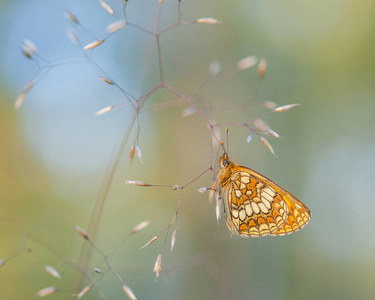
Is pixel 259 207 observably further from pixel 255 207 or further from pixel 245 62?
pixel 245 62

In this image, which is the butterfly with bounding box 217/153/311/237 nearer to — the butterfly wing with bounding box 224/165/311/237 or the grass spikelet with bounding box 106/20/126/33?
the butterfly wing with bounding box 224/165/311/237

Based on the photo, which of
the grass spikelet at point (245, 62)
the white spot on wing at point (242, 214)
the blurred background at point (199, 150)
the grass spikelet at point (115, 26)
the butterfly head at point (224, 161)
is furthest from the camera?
the blurred background at point (199, 150)

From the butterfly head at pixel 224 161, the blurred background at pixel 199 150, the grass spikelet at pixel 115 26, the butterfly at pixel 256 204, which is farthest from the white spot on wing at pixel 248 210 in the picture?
the blurred background at pixel 199 150

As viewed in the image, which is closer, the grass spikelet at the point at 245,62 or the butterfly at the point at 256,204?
the grass spikelet at the point at 245,62

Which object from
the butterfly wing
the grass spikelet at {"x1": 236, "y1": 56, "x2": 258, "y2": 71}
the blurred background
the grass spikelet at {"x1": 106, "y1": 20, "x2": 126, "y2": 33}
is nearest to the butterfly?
the butterfly wing

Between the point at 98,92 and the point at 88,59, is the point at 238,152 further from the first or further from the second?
the point at 88,59

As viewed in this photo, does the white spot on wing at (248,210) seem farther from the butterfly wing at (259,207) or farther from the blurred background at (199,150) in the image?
the blurred background at (199,150)
